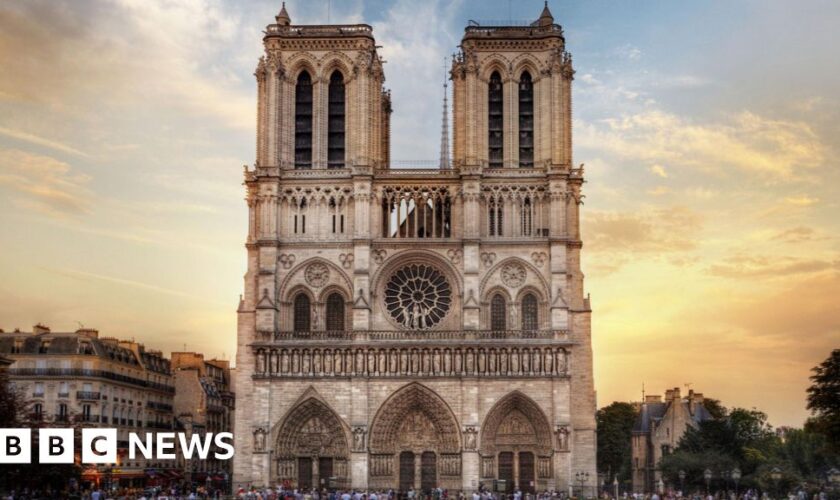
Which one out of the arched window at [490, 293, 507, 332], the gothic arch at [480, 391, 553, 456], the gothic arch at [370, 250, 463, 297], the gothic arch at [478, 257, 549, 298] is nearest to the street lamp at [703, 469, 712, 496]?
the gothic arch at [480, 391, 553, 456]

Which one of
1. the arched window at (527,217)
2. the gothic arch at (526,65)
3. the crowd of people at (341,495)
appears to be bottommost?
the crowd of people at (341,495)

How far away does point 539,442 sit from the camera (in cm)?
6378

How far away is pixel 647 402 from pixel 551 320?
22.6 meters

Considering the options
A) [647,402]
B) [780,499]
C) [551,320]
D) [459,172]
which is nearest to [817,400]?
[780,499]

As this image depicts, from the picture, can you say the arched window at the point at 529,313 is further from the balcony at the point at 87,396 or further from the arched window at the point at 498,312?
the balcony at the point at 87,396

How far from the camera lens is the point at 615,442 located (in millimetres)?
92875

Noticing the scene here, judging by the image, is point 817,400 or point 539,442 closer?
point 817,400

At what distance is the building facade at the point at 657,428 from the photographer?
79.3 m

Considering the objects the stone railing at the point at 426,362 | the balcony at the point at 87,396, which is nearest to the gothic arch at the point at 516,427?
the stone railing at the point at 426,362

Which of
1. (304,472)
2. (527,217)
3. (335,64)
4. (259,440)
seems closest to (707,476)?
(527,217)

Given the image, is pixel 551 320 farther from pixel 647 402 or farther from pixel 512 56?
pixel 647 402

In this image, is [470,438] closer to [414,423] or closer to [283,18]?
[414,423]

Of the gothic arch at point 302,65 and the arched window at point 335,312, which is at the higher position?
the gothic arch at point 302,65

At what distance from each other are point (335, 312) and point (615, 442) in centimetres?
3425
